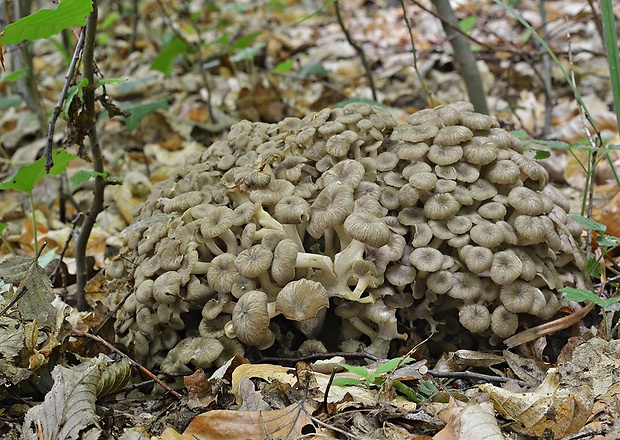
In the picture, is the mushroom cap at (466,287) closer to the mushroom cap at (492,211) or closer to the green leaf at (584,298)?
the mushroom cap at (492,211)

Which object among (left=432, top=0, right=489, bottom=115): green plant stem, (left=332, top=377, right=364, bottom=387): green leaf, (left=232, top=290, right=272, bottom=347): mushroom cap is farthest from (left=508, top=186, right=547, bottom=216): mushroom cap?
(left=432, top=0, right=489, bottom=115): green plant stem

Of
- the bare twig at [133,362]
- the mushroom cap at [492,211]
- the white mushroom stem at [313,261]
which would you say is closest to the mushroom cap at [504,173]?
the mushroom cap at [492,211]

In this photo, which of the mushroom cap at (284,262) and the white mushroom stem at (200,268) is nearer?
the mushroom cap at (284,262)

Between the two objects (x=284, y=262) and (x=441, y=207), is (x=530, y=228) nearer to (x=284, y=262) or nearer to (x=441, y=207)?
(x=441, y=207)

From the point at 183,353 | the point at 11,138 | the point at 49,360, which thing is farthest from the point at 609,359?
the point at 11,138

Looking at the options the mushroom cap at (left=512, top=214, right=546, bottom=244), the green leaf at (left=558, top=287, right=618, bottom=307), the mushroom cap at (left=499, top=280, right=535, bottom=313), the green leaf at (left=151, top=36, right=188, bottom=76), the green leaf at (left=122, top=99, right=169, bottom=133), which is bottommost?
the mushroom cap at (left=499, top=280, right=535, bottom=313)

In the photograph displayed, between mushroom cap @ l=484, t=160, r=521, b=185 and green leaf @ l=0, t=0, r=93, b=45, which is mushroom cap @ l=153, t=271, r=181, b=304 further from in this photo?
mushroom cap @ l=484, t=160, r=521, b=185

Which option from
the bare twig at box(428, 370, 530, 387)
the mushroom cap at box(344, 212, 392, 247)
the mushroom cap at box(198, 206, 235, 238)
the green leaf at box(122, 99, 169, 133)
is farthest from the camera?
→ the green leaf at box(122, 99, 169, 133)

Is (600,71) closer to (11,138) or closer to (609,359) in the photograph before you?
(609,359)
